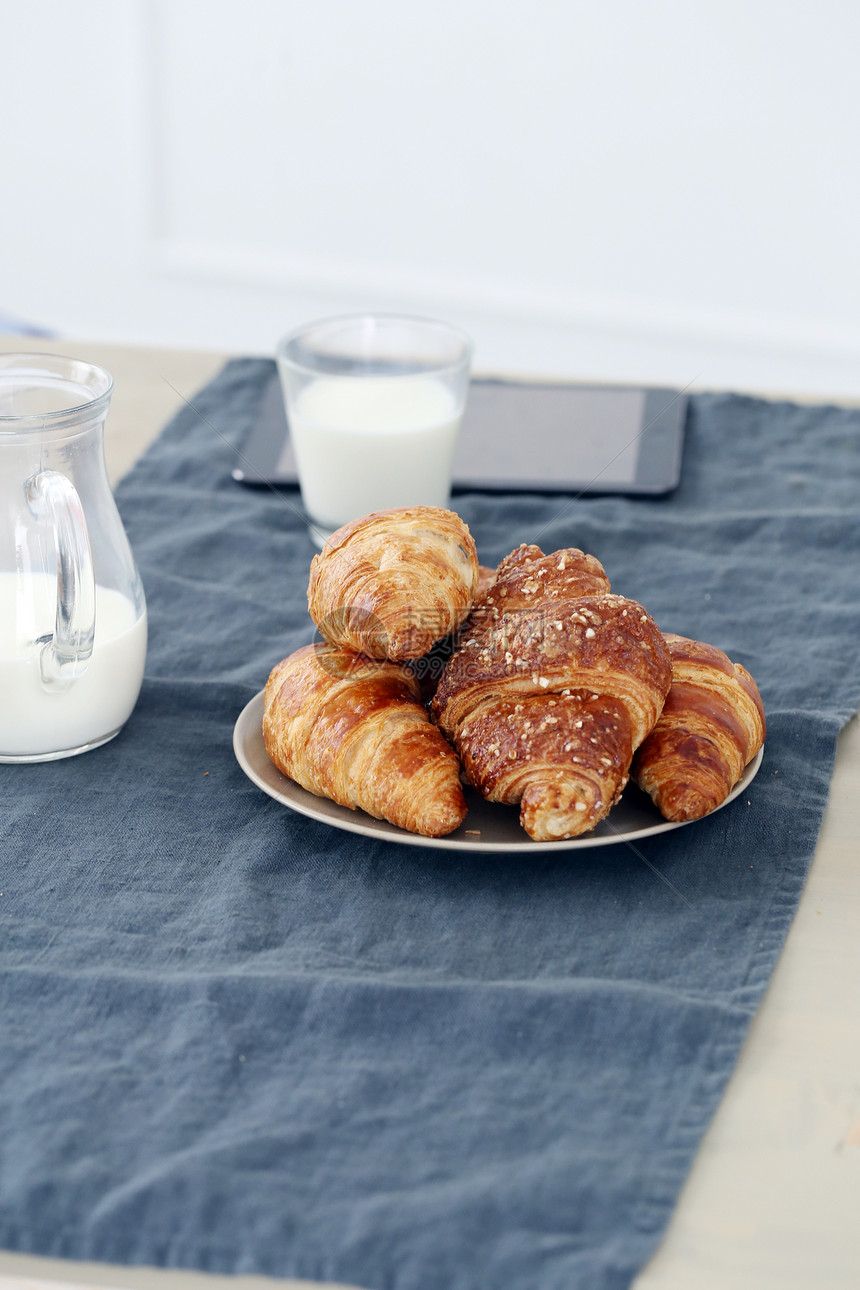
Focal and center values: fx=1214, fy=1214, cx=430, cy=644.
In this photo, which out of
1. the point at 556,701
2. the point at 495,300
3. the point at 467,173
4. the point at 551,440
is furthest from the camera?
the point at 495,300

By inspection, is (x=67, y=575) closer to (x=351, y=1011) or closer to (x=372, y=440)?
(x=351, y=1011)

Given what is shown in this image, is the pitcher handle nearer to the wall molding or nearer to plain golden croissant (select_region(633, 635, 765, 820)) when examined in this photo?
plain golden croissant (select_region(633, 635, 765, 820))

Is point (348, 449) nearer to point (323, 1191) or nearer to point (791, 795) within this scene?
point (791, 795)

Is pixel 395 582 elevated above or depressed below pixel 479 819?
above

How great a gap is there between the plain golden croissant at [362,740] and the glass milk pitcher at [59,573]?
0.43 feet

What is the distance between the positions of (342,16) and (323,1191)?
327 cm

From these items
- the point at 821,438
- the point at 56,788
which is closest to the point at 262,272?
the point at 821,438

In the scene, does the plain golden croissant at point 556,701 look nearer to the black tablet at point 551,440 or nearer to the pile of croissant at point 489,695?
the pile of croissant at point 489,695

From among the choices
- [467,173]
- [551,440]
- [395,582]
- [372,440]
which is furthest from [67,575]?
[467,173]

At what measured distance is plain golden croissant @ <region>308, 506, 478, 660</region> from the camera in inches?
29.6

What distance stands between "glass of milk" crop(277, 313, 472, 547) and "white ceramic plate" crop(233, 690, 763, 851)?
443mm

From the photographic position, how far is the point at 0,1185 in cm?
53

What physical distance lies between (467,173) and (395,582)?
111 inches

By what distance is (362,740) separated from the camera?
744mm
